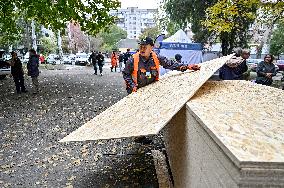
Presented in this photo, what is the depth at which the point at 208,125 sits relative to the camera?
6.63ft

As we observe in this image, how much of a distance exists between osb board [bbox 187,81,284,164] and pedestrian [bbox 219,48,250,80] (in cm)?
364

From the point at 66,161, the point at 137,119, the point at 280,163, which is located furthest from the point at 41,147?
the point at 280,163

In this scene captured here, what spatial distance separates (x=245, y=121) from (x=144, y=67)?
11.4 feet

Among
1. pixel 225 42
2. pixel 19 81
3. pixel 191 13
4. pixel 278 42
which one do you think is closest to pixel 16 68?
pixel 19 81

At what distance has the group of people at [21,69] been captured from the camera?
12.5 m

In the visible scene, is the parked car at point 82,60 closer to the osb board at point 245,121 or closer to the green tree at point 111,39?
the osb board at point 245,121

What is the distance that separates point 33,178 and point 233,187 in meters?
3.84

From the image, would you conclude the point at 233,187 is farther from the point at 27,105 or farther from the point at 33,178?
the point at 27,105

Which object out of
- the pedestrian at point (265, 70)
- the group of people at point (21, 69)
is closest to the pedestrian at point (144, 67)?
the pedestrian at point (265, 70)

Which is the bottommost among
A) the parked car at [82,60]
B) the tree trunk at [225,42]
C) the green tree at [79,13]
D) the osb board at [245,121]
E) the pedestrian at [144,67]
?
the parked car at [82,60]

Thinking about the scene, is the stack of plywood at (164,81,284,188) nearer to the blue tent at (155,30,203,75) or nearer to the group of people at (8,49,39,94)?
the group of people at (8,49,39,94)

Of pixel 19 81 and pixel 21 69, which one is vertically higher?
pixel 21 69

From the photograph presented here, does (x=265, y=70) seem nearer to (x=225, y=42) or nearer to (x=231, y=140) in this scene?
(x=231, y=140)

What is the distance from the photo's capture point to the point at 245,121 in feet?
6.97
